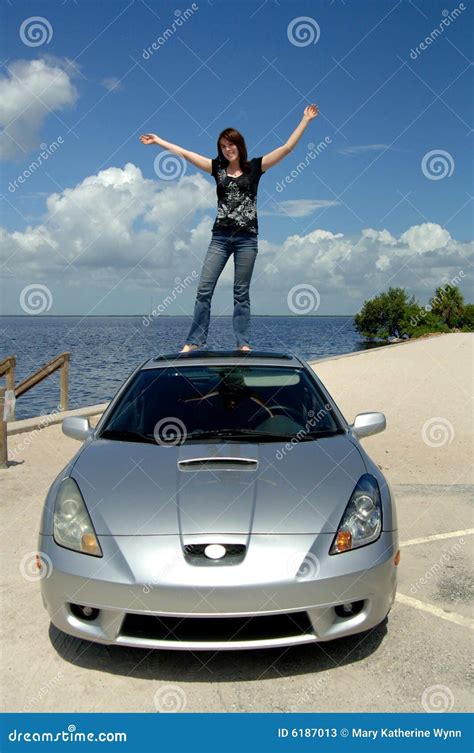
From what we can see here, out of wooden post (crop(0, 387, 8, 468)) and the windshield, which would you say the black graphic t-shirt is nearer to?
the windshield

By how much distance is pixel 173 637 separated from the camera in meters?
3.15

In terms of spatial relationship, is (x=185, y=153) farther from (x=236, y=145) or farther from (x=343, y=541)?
(x=343, y=541)

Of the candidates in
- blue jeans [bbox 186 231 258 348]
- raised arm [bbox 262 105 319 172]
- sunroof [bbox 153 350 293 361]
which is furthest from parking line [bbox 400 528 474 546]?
raised arm [bbox 262 105 319 172]

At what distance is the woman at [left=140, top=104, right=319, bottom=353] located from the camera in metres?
6.63

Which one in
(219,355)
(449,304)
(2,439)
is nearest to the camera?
(219,355)

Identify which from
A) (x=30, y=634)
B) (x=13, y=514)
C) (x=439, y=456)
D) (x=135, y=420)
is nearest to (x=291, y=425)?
(x=135, y=420)
